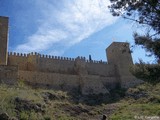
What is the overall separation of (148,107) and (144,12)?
561 inches

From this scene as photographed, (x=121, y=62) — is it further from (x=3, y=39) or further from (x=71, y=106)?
(x=3, y=39)

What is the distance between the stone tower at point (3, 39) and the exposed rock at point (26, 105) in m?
8.20

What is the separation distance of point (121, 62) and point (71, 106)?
48.9 ft

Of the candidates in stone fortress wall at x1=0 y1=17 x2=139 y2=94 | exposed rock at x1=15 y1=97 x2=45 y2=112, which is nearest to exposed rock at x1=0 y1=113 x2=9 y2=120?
exposed rock at x1=15 y1=97 x2=45 y2=112

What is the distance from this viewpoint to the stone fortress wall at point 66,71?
2899cm

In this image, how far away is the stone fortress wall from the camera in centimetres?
2899

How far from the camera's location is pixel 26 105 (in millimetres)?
20156

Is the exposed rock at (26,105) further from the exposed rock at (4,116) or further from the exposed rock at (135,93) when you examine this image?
the exposed rock at (135,93)

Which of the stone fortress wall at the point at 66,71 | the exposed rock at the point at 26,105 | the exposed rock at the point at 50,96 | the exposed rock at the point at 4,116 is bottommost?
the exposed rock at the point at 4,116

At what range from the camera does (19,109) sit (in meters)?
19.5

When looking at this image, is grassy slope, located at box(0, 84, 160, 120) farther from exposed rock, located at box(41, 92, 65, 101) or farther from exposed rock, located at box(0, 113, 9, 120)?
exposed rock, located at box(0, 113, 9, 120)

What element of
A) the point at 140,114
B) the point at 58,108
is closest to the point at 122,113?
the point at 140,114

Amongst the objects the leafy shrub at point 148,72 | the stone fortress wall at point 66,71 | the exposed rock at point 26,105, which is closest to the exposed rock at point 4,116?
the exposed rock at point 26,105

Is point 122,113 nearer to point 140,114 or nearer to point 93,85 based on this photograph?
point 140,114
